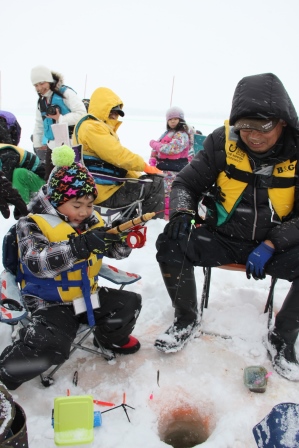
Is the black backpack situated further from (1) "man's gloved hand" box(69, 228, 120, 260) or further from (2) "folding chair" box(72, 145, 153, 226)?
(1) "man's gloved hand" box(69, 228, 120, 260)

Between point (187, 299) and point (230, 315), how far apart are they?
52cm

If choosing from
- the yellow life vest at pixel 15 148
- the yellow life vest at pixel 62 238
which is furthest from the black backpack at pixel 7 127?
the yellow life vest at pixel 62 238

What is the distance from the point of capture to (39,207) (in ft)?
8.54

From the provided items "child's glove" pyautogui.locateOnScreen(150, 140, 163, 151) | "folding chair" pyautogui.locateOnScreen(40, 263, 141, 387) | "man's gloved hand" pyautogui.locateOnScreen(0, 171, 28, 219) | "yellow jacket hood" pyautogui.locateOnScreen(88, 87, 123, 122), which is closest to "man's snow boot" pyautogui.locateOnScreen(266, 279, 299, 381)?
"folding chair" pyautogui.locateOnScreen(40, 263, 141, 387)

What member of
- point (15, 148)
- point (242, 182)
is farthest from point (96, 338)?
point (15, 148)

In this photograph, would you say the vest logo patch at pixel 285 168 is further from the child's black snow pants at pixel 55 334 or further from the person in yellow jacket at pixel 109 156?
the person in yellow jacket at pixel 109 156

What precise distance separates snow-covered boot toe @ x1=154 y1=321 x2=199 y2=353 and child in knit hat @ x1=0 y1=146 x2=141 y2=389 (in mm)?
186

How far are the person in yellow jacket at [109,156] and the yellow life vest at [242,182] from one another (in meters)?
1.77

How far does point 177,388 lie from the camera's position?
99.8 inches

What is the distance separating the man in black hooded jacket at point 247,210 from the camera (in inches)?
102

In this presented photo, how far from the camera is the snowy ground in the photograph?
2182 mm

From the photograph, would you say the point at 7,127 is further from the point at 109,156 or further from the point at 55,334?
the point at 55,334

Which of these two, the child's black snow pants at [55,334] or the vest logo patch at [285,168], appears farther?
the vest logo patch at [285,168]

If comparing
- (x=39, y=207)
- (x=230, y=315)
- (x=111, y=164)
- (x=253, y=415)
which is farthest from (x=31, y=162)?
(x=253, y=415)
